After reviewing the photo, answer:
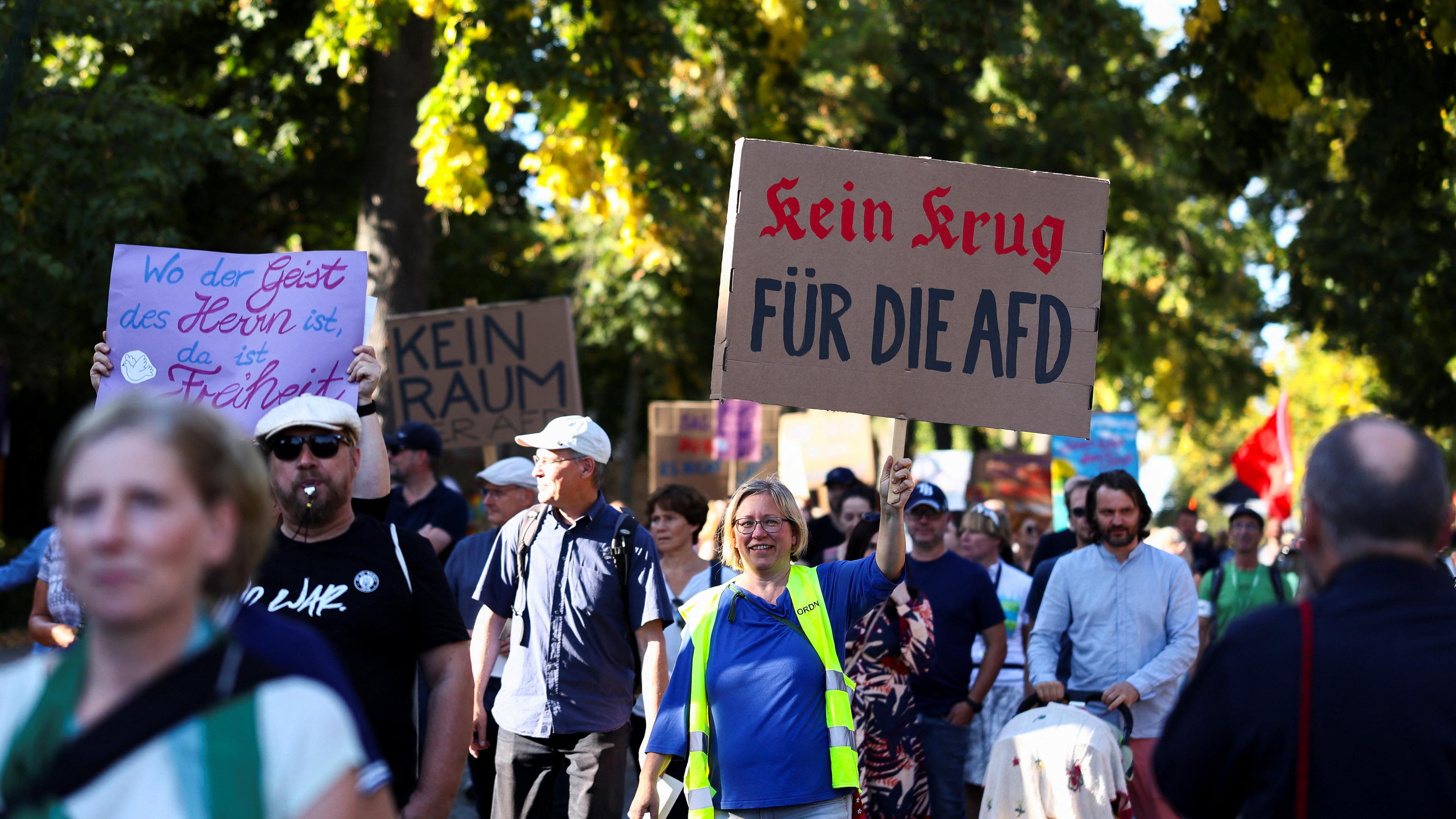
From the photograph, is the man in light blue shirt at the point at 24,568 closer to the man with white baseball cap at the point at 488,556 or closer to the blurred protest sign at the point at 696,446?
the man with white baseball cap at the point at 488,556

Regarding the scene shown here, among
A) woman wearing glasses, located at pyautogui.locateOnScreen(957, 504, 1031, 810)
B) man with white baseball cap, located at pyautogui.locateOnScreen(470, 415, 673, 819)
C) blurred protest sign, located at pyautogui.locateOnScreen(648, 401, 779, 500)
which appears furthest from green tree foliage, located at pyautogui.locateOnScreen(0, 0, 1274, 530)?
man with white baseball cap, located at pyautogui.locateOnScreen(470, 415, 673, 819)

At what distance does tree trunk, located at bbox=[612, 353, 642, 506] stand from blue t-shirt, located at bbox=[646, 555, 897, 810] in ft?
64.2

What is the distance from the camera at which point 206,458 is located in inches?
75.9

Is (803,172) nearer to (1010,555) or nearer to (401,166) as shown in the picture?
(1010,555)

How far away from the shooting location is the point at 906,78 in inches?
926

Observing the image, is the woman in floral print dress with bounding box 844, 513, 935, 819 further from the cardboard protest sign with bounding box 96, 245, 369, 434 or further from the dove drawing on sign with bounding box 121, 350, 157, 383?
the dove drawing on sign with bounding box 121, 350, 157, 383

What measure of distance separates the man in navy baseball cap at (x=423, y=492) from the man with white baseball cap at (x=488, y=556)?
0.17m

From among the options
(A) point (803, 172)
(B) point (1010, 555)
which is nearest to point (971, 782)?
(B) point (1010, 555)

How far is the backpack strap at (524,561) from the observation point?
5500 millimetres

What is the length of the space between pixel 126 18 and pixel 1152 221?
1567 cm

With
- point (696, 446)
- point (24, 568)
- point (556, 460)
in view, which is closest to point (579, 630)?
point (556, 460)

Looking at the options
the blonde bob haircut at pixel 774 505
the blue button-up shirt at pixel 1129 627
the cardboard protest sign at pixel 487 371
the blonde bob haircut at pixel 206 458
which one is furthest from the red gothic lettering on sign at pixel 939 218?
the cardboard protest sign at pixel 487 371

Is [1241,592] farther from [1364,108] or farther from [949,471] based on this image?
[949,471]

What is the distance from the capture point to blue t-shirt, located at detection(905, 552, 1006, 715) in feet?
22.7
